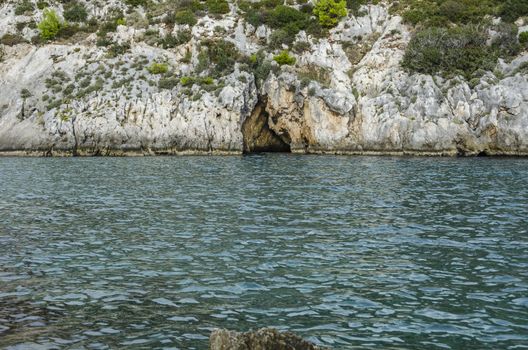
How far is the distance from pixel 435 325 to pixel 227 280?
5.16 meters

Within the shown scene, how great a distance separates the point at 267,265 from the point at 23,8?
78.8m

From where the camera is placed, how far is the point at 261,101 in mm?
63906

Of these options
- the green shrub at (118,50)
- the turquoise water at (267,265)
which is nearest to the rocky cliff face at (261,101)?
the green shrub at (118,50)

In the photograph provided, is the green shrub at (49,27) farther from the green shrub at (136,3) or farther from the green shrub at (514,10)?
the green shrub at (514,10)

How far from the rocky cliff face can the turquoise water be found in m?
25.1

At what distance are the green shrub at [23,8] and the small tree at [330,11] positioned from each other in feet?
139

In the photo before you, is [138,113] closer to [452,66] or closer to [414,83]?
[414,83]

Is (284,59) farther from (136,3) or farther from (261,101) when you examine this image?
(136,3)

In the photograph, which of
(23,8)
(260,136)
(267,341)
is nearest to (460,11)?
(260,136)

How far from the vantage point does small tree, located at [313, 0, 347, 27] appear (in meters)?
69.1

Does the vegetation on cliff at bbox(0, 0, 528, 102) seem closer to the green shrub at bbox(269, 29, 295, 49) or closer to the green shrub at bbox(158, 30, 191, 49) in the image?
the green shrub at bbox(269, 29, 295, 49)

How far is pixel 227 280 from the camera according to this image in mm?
13344

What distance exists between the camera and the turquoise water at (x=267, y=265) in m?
10.2

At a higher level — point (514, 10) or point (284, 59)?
point (514, 10)
